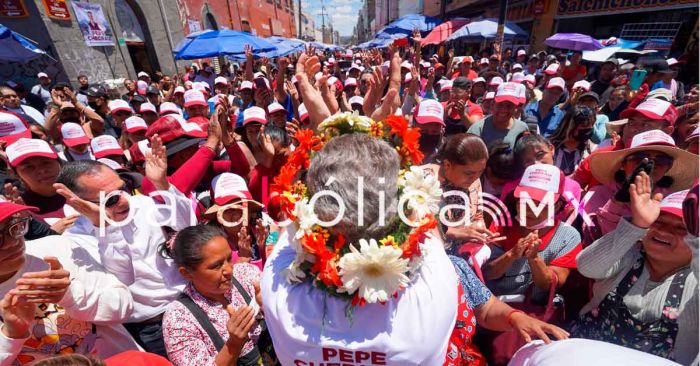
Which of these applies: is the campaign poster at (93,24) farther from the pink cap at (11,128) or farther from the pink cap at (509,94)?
the pink cap at (509,94)

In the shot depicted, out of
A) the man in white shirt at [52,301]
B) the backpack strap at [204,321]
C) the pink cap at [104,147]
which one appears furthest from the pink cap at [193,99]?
the backpack strap at [204,321]

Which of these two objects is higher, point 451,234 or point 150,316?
point 451,234

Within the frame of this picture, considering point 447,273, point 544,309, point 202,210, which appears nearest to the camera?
point 447,273

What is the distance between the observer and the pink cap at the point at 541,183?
217 cm

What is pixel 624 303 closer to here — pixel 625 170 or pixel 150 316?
pixel 625 170

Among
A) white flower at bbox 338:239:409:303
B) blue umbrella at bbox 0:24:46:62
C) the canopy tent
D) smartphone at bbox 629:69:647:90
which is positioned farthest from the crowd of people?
the canopy tent

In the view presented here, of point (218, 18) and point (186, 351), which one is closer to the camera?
point (186, 351)

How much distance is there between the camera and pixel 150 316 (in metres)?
2.12

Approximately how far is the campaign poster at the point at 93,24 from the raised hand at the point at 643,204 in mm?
16714

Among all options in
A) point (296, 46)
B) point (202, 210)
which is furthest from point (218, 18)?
point (202, 210)

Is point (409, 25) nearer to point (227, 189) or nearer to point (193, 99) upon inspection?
point (193, 99)

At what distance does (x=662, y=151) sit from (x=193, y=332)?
348 centimetres

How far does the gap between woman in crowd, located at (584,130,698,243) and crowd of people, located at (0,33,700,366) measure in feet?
0.05

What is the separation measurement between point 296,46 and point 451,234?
18.0m
